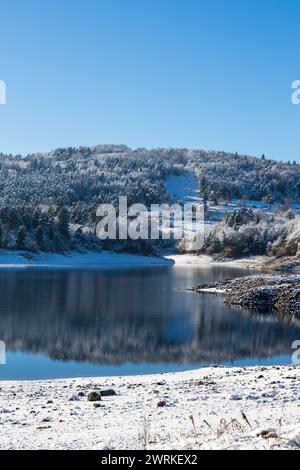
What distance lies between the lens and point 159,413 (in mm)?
13211

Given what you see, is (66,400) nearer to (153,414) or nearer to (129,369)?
(153,414)

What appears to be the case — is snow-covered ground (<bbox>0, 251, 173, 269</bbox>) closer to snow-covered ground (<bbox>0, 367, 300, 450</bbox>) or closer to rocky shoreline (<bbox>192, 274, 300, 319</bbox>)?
rocky shoreline (<bbox>192, 274, 300, 319</bbox>)

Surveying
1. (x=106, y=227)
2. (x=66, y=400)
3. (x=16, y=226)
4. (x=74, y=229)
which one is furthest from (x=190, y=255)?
(x=66, y=400)

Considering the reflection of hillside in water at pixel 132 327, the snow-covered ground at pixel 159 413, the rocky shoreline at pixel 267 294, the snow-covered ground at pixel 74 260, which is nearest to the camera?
the snow-covered ground at pixel 159 413

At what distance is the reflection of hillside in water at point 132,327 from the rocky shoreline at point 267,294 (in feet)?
8.18

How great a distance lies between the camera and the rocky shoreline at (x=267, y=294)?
1998 inches

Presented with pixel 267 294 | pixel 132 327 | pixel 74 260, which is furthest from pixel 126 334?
pixel 74 260

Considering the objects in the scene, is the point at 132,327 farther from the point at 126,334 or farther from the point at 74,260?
the point at 74,260

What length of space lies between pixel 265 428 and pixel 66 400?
8.00 meters

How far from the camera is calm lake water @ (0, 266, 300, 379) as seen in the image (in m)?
26.5

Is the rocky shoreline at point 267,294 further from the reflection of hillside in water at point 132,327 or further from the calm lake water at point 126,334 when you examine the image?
the reflection of hillside in water at point 132,327

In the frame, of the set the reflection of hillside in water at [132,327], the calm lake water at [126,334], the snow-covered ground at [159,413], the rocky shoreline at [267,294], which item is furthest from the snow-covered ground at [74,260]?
the snow-covered ground at [159,413]

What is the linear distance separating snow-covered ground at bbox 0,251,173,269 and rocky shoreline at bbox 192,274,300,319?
166ft

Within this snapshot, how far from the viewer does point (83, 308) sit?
4625 centimetres
